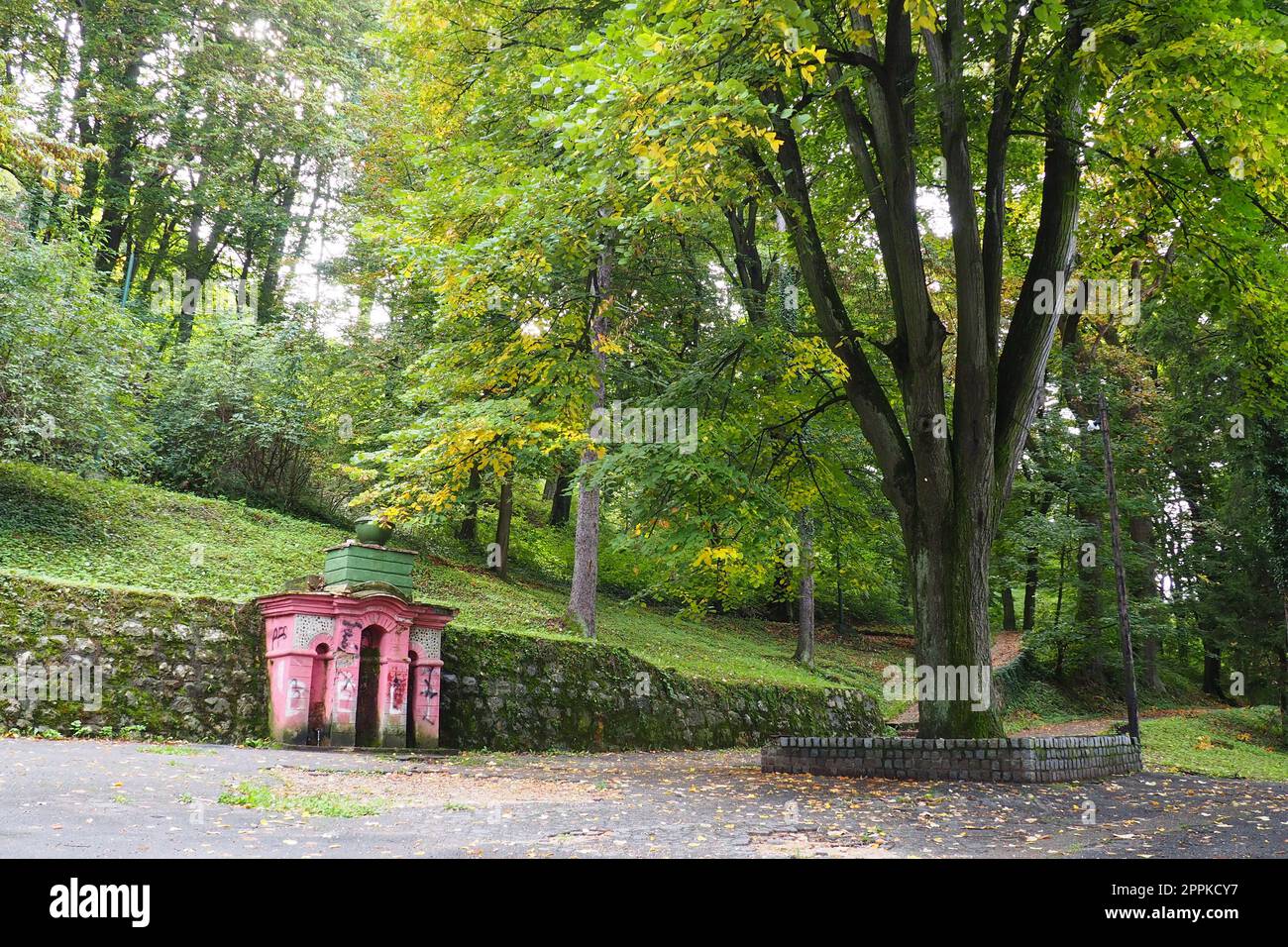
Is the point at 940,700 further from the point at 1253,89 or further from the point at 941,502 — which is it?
the point at 1253,89

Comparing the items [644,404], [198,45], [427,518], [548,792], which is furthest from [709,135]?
[198,45]

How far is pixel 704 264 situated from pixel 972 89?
8927 mm

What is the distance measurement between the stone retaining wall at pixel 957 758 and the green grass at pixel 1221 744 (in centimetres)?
322

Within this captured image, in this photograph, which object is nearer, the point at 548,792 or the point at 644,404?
the point at 548,792

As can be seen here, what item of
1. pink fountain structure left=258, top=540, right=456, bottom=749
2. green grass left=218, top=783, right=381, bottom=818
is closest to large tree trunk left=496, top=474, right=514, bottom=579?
pink fountain structure left=258, top=540, right=456, bottom=749

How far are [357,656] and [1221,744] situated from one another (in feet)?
57.4

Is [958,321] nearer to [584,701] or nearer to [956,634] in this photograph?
[956,634]

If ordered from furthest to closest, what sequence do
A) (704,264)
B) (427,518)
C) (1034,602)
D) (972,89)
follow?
(1034,602) → (704,264) → (427,518) → (972,89)

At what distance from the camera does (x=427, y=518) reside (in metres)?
14.9

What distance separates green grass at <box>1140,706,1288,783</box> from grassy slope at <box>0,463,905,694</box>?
710cm

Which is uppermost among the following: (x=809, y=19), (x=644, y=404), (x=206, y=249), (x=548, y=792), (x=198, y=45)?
(x=198, y=45)

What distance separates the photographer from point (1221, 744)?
18.7 meters

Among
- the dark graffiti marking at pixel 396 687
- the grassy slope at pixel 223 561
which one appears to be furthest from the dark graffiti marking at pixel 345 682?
the grassy slope at pixel 223 561

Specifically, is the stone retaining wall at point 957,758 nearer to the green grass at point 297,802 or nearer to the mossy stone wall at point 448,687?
the mossy stone wall at point 448,687
